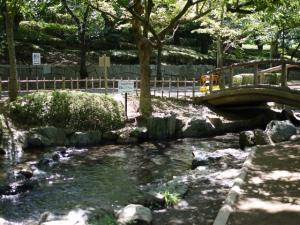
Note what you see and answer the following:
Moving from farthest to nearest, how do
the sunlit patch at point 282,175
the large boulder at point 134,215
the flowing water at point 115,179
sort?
the sunlit patch at point 282,175
the flowing water at point 115,179
the large boulder at point 134,215

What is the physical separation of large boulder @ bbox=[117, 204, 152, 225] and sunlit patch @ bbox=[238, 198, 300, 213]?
4.98ft

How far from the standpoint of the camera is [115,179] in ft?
39.1

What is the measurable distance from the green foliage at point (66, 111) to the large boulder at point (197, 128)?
108 inches

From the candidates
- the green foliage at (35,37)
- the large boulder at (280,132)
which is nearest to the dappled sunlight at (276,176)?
the large boulder at (280,132)

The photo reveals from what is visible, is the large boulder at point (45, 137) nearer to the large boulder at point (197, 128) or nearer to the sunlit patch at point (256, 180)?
the large boulder at point (197, 128)

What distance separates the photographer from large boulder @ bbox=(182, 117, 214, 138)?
60.0ft

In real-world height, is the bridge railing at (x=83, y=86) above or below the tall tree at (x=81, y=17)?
below

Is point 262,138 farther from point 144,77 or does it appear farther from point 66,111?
point 66,111

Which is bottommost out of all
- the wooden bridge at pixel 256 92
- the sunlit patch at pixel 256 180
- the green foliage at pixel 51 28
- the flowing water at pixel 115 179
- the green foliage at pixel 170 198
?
the flowing water at pixel 115 179

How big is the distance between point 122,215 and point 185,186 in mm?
2473

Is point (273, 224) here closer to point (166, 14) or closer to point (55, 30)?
point (166, 14)

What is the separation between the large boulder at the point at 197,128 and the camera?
1828 centimetres

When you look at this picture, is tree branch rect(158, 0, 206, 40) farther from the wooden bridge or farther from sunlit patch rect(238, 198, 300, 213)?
sunlit patch rect(238, 198, 300, 213)

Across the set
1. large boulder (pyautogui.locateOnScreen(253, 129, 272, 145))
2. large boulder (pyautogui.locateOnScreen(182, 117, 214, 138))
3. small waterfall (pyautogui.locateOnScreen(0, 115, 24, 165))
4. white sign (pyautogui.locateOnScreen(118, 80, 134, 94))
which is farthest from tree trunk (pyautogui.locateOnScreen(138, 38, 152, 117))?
large boulder (pyautogui.locateOnScreen(253, 129, 272, 145))
